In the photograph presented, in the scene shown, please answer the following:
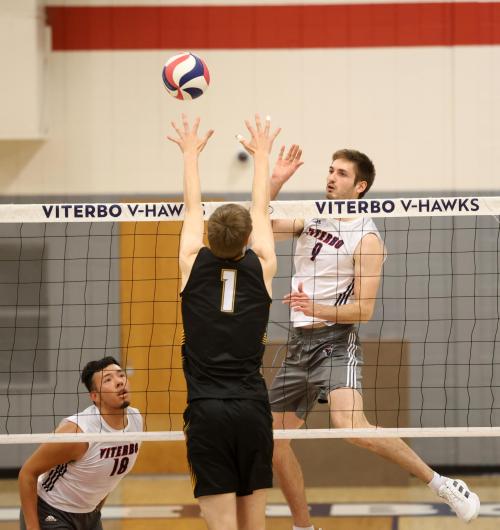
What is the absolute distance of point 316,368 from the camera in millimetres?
6695

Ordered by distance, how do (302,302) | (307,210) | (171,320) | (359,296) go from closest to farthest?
(307,210) < (302,302) < (359,296) < (171,320)

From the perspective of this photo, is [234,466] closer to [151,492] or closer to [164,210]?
[164,210]

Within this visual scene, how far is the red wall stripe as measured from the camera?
1069cm

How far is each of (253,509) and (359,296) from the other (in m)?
1.92

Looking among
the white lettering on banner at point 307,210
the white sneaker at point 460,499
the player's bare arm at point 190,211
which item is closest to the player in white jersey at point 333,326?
the white sneaker at point 460,499

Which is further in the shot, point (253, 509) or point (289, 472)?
point (289, 472)

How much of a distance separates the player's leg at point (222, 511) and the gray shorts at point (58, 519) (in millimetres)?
1543

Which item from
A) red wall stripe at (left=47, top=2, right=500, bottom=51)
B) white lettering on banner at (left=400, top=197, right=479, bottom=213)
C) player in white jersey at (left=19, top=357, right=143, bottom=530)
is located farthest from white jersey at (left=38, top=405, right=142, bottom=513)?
red wall stripe at (left=47, top=2, right=500, bottom=51)

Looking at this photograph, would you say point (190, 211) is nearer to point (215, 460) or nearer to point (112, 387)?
point (215, 460)

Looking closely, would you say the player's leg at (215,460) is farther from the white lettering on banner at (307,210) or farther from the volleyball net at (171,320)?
the volleyball net at (171,320)

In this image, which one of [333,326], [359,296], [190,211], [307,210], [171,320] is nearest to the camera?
[190,211]

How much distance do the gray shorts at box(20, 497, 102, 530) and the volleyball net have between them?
409 cm

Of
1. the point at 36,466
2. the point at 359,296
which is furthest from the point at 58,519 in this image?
the point at 359,296

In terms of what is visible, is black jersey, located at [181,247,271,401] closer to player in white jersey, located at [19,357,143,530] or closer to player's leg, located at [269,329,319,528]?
player in white jersey, located at [19,357,143,530]
